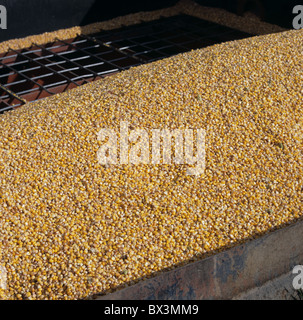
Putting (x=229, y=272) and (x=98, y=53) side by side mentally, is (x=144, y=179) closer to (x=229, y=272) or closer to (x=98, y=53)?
(x=229, y=272)

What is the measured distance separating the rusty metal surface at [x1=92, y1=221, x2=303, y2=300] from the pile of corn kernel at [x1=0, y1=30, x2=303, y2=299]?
270mm

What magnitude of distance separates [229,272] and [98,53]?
339cm

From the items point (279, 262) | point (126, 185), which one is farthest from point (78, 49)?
point (279, 262)

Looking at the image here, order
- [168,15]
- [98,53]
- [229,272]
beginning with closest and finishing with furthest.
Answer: [229,272]
[98,53]
[168,15]

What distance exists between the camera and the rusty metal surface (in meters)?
2.14

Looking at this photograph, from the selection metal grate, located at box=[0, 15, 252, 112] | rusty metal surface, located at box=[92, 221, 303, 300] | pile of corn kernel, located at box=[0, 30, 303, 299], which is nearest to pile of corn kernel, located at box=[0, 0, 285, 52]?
metal grate, located at box=[0, 15, 252, 112]

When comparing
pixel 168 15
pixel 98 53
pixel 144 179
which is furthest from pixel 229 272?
pixel 168 15

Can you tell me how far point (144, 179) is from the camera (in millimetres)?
3020

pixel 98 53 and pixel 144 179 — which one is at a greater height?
pixel 98 53

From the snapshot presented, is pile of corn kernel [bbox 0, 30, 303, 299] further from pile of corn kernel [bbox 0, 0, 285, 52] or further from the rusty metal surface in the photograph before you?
pile of corn kernel [bbox 0, 0, 285, 52]

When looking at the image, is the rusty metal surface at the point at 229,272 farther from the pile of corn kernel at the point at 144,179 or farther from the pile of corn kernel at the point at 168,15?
the pile of corn kernel at the point at 168,15

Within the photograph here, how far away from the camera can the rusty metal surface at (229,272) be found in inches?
84.4

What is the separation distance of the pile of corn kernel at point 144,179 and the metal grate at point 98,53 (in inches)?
28.4

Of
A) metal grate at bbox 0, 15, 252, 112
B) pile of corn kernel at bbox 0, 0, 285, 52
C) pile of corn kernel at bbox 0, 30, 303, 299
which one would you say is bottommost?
pile of corn kernel at bbox 0, 30, 303, 299
